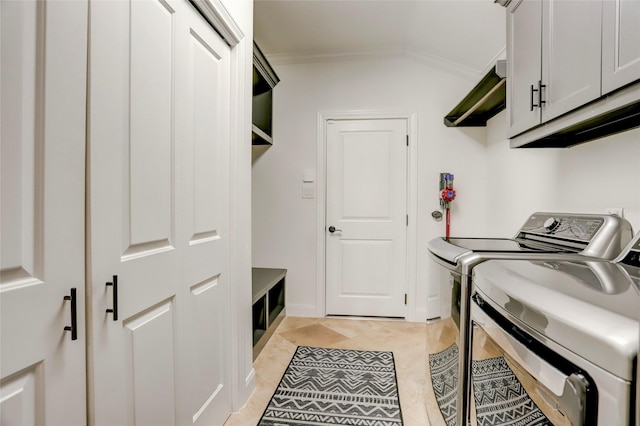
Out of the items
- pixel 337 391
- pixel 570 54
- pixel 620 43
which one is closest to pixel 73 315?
pixel 337 391

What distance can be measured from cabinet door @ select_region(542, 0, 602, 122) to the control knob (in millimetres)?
611

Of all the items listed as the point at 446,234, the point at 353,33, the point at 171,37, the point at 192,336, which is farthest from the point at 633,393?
the point at 353,33

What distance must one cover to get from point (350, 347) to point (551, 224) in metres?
1.65

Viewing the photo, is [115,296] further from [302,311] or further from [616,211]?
[302,311]

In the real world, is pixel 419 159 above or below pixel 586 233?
above

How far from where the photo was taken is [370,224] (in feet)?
10.4

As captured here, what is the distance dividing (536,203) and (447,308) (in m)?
1.27

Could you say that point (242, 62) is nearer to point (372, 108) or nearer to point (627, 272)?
point (372, 108)

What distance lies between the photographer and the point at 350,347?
8.50ft

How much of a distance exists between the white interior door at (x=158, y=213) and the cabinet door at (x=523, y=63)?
1.49 meters

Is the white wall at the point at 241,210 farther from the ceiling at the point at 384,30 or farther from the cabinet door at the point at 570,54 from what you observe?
the cabinet door at the point at 570,54

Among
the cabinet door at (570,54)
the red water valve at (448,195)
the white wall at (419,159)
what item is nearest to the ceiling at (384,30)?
the white wall at (419,159)

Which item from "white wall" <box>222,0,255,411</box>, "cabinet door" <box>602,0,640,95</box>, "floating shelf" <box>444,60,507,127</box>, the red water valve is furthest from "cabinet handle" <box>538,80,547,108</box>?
the red water valve

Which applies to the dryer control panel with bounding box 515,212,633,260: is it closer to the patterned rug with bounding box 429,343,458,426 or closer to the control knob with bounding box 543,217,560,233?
the control knob with bounding box 543,217,560,233
